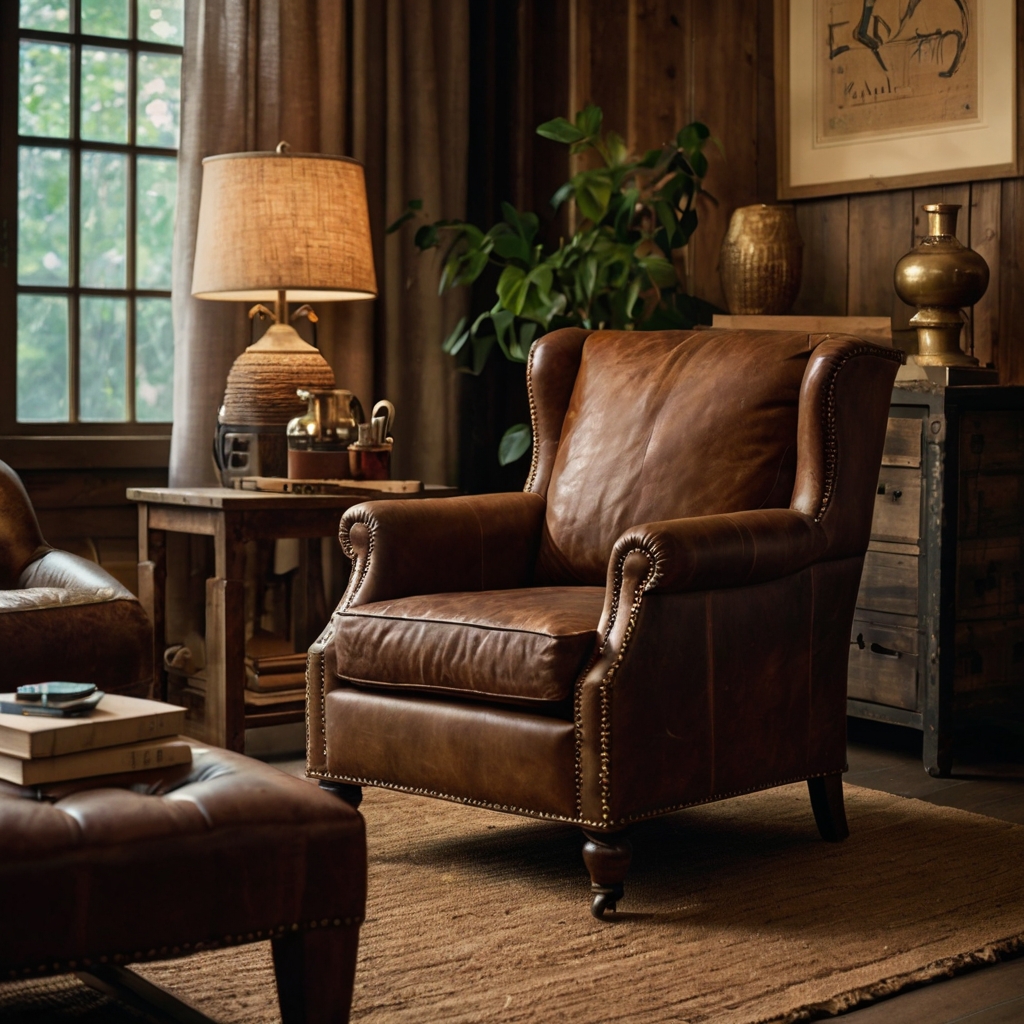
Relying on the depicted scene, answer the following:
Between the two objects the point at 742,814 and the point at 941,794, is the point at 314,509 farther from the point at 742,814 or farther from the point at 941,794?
the point at 941,794

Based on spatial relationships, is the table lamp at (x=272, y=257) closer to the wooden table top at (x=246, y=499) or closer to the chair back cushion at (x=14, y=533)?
the wooden table top at (x=246, y=499)

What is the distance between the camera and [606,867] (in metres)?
2.28

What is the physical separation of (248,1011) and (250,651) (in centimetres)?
173

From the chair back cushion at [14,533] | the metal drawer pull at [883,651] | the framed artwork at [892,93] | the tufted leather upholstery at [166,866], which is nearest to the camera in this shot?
the tufted leather upholstery at [166,866]

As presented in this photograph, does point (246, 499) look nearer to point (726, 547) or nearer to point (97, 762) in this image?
point (726, 547)

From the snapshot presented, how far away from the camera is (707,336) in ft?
9.64

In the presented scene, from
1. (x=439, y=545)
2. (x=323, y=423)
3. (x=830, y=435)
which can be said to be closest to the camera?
(x=830, y=435)

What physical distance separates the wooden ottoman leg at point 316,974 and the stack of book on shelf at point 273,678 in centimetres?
181

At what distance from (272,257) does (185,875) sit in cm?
207

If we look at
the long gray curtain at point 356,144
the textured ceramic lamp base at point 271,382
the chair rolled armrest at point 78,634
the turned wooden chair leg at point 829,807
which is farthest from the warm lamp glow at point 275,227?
the turned wooden chair leg at point 829,807

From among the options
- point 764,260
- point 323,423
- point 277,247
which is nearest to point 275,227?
point 277,247

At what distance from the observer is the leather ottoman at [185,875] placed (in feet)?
4.90

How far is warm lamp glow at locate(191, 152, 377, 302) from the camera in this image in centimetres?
339

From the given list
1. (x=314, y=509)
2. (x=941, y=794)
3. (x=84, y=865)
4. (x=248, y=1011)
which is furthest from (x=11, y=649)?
(x=941, y=794)
